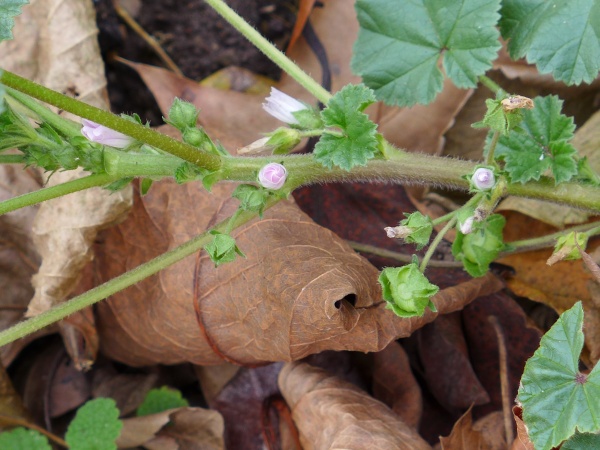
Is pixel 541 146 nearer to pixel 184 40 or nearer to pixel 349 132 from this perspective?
pixel 349 132

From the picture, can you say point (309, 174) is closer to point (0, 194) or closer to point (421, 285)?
point (421, 285)

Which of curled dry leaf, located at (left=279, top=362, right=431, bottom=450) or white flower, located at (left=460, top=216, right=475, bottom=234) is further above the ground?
white flower, located at (left=460, top=216, right=475, bottom=234)

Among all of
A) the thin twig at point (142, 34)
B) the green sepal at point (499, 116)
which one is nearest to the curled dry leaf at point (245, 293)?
the green sepal at point (499, 116)

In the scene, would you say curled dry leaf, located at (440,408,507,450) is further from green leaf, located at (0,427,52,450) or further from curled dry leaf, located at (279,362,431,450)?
green leaf, located at (0,427,52,450)

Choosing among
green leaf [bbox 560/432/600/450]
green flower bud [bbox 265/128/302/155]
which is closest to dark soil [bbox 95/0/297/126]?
green flower bud [bbox 265/128/302/155]

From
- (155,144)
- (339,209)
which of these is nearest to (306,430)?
(339,209)
